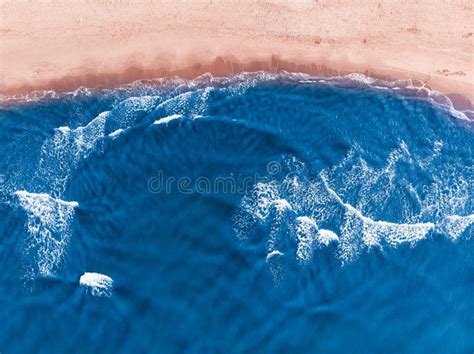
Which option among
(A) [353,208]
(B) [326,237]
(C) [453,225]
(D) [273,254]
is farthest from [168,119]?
(C) [453,225]

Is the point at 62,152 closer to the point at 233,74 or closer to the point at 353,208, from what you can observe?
the point at 233,74

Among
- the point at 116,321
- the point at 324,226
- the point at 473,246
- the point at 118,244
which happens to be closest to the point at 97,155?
the point at 118,244

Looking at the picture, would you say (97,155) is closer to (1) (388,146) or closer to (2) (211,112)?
(2) (211,112)

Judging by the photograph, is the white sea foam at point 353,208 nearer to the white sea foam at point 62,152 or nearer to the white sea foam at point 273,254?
the white sea foam at point 273,254

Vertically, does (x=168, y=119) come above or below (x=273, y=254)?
above

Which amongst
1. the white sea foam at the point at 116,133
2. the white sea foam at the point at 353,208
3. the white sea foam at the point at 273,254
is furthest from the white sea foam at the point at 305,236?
the white sea foam at the point at 116,133

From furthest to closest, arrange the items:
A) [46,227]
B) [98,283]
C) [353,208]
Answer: [353,208] < [46,227] < [98,283]

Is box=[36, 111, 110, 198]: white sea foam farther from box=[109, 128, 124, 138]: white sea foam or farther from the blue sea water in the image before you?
box=[109, 128, 124, 138]: white sea foam
